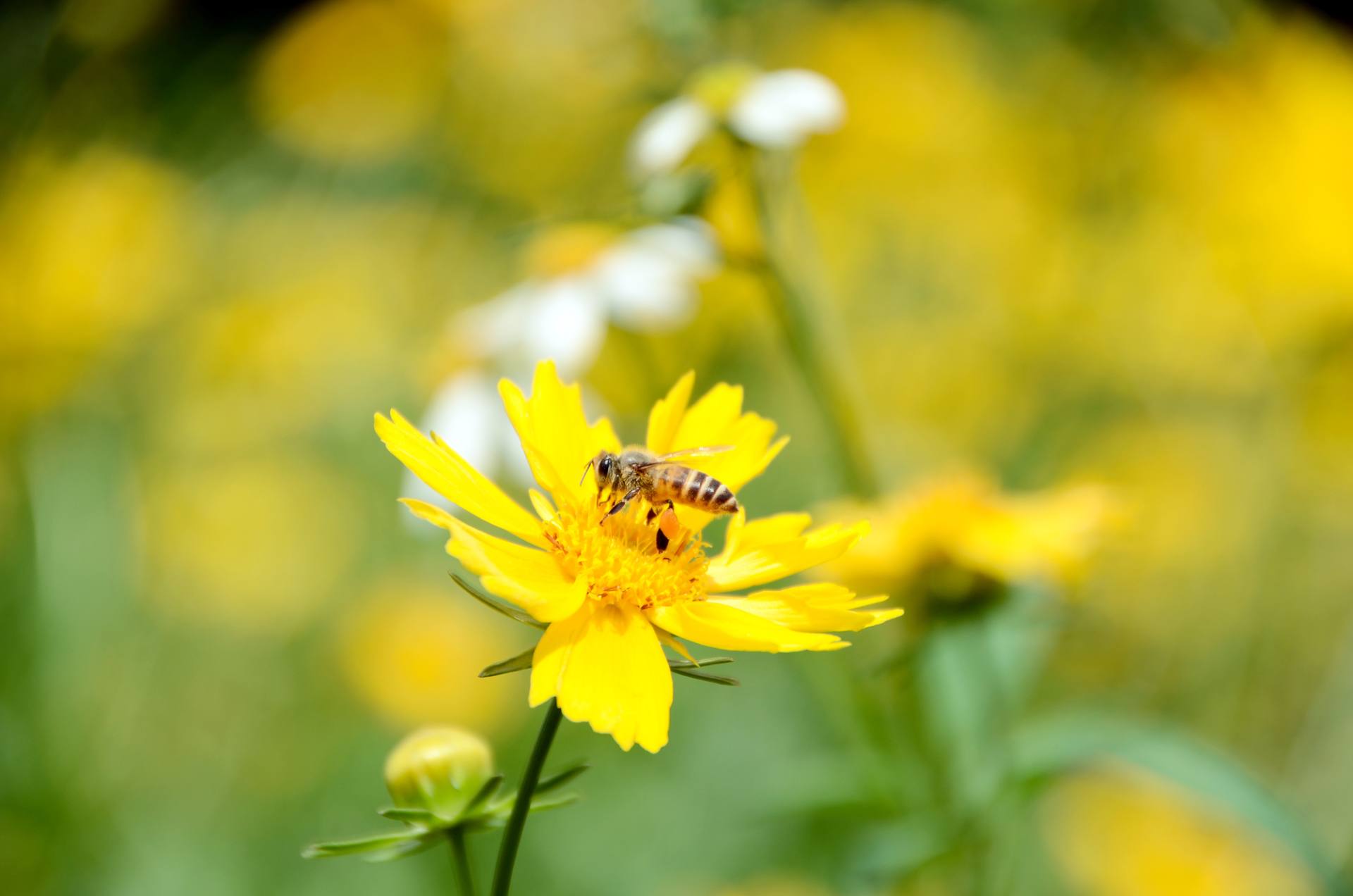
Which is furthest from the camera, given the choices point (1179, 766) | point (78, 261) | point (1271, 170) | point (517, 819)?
point (1271, 170)

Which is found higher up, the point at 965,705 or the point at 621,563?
the point at 621,563

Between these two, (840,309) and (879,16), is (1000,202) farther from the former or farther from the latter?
(879,16)

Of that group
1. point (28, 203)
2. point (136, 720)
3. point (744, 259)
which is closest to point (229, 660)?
point (136, 720)

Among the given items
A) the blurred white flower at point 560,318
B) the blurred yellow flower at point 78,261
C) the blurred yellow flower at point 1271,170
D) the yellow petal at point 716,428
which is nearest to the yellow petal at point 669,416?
the yellow petal at point 716,428

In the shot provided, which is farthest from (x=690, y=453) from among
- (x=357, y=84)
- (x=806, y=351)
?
(x=357, y=84)

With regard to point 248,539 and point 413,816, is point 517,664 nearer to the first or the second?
point 413,816

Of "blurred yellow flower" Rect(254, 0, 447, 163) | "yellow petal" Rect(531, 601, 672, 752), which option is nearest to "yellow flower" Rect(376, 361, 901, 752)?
"yellow petal" Rect(531, 601, 672, 752)

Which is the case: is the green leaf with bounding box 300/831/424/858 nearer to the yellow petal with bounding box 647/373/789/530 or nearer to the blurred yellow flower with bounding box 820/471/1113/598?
the yellow petal with bounding box 647/373/789/530
